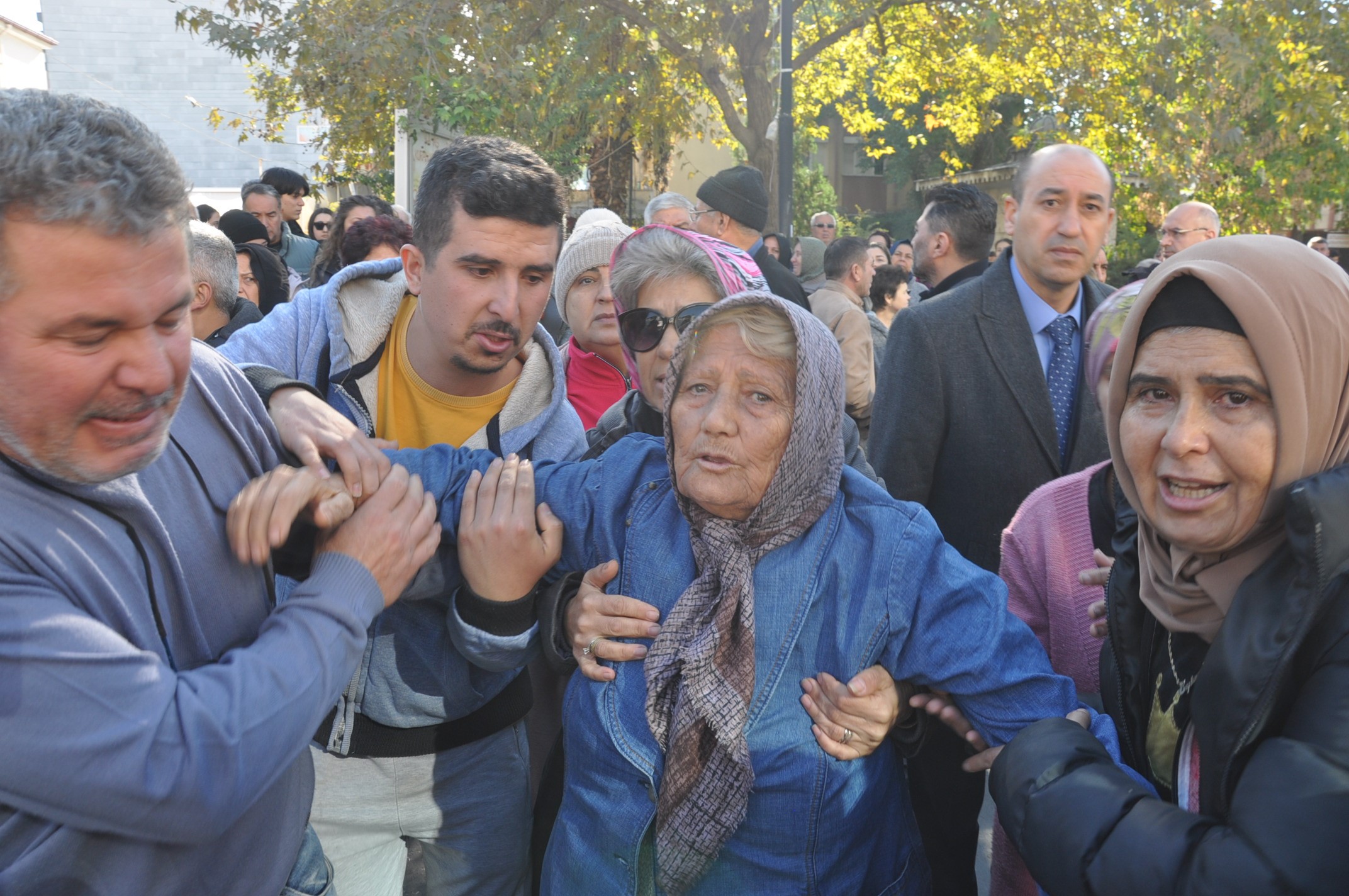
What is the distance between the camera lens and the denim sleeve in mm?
2010

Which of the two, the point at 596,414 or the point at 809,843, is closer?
the point at 809,843

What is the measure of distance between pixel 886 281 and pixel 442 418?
245 inches

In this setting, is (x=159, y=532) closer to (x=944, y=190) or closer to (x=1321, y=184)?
(x=944, y=190)

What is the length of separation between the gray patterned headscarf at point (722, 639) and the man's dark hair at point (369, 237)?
10.9ft

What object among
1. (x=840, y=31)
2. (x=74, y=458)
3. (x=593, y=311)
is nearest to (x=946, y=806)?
(x=74, y=458)

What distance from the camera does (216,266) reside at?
4.72 m

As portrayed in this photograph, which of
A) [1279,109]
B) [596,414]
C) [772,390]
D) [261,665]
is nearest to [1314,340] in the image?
[772,390]

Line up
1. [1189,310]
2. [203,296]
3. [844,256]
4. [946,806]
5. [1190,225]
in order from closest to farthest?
1. [1189,310]
2. [946,806]
3. [203,296]
4. [1190,225]
5. [844,256]

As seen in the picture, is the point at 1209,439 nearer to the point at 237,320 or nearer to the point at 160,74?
the point at 237,320

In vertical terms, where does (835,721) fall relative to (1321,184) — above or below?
below

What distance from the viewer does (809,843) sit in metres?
2.00

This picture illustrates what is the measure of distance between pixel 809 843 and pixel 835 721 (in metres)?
0.25

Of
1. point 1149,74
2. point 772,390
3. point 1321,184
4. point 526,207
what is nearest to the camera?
point 772,390

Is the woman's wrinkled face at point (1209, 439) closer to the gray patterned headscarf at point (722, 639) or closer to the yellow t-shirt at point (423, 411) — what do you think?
the gray patterned headscarf at point (722, 639)
